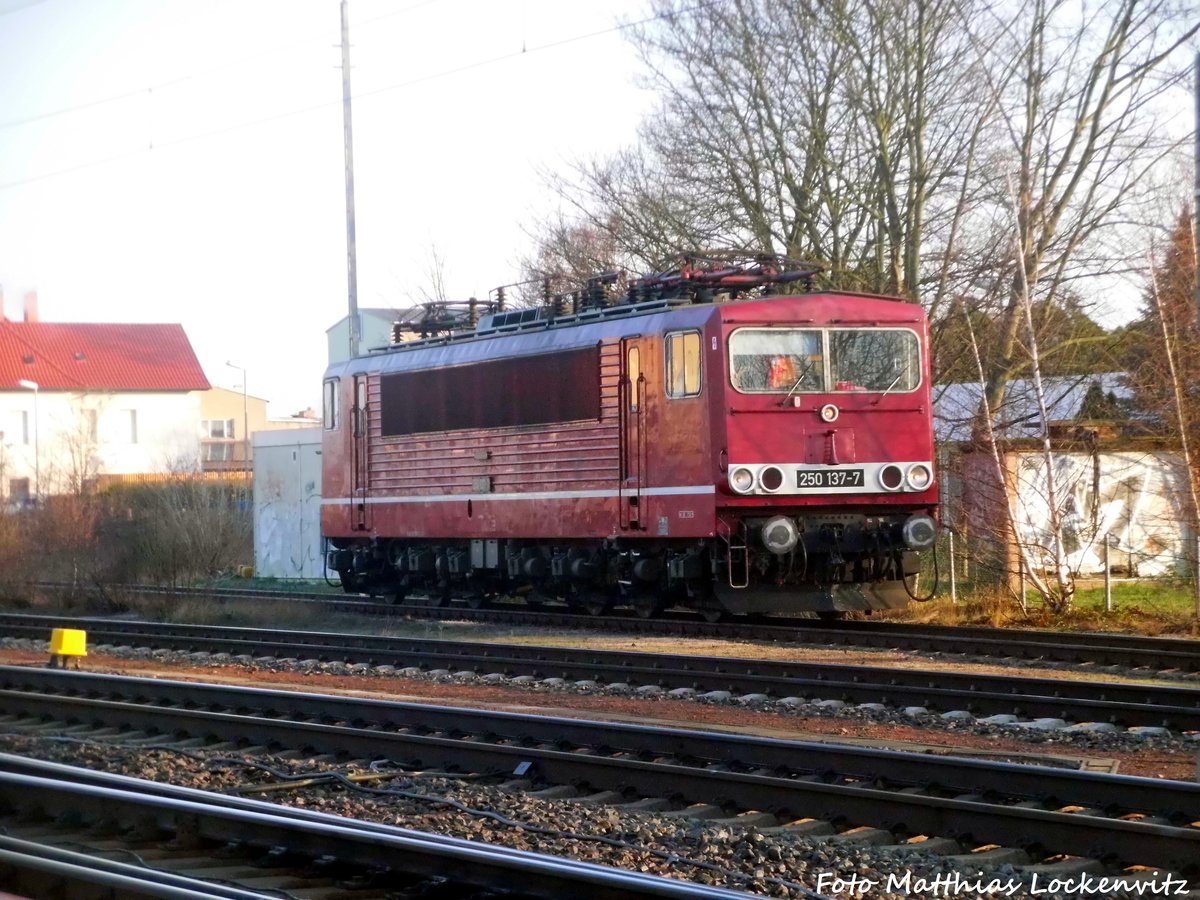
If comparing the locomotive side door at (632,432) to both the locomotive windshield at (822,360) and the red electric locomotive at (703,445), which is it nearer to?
the red electric locomotive at (703,445)

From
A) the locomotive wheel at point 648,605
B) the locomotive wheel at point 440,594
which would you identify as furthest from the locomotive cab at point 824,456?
the locomotive wheel at point 440,594

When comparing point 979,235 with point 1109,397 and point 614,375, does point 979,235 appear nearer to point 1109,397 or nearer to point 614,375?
point 1109,397

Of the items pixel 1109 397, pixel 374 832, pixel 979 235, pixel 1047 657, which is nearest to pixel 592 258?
pixel 979 235

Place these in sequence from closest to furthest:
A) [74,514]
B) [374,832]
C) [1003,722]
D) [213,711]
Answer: [374,832]
[1003,722]
[213,711]
[74,514]

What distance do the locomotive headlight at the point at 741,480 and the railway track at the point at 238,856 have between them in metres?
8.65

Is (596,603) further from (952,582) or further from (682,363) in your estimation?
(952,582)

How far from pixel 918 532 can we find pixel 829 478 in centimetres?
116

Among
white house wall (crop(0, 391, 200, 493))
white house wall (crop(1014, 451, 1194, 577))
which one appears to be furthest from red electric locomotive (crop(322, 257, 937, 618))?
white house wall (crop(0, 391, 200, 493))

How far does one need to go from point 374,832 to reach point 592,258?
69.7ft

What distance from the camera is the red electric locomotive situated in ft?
52.7

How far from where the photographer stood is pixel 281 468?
32031 millimetres

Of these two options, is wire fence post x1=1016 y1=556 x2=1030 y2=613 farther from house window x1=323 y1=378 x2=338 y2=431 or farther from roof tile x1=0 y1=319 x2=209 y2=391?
roof tile x1=0 y1=319 x2=209 y2=391

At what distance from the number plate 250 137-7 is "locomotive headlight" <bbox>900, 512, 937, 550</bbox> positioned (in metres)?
0.74

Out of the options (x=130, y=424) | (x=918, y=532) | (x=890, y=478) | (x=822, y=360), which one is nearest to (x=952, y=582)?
(x=890, y=478)
